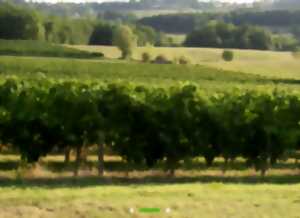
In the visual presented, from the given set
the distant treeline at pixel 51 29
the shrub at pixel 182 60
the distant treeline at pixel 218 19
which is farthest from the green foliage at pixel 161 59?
the distant treeline at pixel 218 19

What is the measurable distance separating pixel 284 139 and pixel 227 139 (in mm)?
1822

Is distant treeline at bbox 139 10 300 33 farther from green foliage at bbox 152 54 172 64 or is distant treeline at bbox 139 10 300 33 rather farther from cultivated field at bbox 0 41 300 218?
cultivated field at bbox 0 41 300 218

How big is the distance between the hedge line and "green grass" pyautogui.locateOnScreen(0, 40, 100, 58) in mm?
56277

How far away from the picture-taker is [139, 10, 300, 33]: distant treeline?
166 m

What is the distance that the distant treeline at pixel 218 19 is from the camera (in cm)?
16650

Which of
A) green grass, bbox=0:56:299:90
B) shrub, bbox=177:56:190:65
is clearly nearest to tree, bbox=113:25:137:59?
shrub, bbox=177:56:190:65

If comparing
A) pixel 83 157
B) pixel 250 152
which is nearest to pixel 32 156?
pixel 83 157

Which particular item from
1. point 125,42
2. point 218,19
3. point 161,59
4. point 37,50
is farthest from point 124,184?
point 218,19

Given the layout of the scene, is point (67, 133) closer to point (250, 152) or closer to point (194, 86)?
point (194, 86)

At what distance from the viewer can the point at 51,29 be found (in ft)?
337

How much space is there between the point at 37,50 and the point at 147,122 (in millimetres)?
59605

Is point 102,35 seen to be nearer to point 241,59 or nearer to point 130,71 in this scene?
point 241,59

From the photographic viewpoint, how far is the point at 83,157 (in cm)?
2592

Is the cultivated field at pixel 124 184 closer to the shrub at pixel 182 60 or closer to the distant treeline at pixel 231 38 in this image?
the shrub at pixel 182 60
